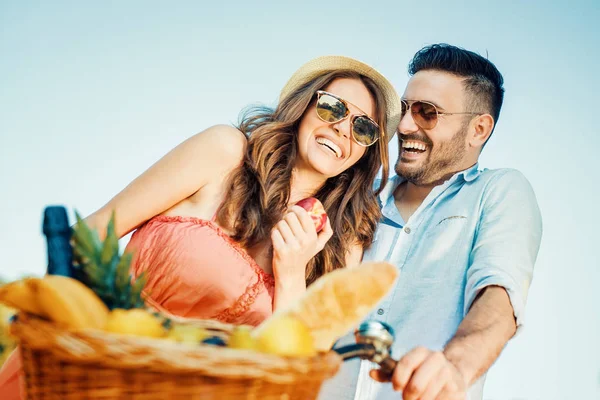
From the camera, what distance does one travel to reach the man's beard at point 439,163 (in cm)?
461

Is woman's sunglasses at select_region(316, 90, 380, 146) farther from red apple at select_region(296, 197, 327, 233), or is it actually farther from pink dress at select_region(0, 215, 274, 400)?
pink dress at select_region(0, 215, 274, 400)

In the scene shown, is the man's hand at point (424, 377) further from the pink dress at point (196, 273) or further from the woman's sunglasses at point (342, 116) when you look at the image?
the woman's sunglasses at point (342, 116)

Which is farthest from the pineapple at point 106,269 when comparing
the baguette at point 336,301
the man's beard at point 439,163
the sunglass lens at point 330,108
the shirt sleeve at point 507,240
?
the man's beard at point 439,163

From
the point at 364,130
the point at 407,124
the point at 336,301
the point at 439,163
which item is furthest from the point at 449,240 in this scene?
the point at 336,301

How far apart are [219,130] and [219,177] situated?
29 centimetres

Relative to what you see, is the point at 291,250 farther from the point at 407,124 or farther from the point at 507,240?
the point at 407,124

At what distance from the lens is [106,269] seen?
150 cm

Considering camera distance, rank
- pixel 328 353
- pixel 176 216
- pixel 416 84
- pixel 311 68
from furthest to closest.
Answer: pixel 416 84
pixel 311 68
pixel 176 216
pixel 328 353

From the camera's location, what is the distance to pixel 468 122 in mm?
5047

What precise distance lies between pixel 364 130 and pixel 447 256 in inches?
39.4

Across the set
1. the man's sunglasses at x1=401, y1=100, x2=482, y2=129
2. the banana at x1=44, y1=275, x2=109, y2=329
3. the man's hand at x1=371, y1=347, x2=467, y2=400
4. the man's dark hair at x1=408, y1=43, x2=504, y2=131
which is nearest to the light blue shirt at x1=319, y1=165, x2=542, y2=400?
the man's sunglasses at x1=401, y1=100, x2=482, y2=129

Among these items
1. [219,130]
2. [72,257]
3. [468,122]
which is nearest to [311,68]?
[219,130]

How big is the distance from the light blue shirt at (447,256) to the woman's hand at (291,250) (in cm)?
Result: 83

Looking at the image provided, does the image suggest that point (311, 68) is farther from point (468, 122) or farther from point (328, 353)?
point (328, 353)
